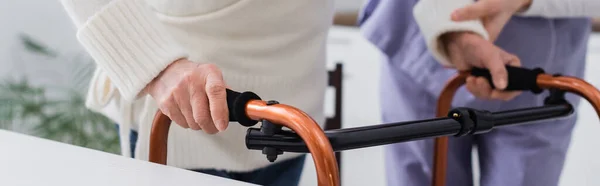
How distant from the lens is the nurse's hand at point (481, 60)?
2.62 feet

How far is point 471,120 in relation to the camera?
0.63 metres

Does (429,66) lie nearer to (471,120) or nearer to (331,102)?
(471,120)

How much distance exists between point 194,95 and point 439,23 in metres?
0.45

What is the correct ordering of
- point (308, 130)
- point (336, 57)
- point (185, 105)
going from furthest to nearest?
1. point (336, 57)
2. point (185, 105)
3. point (308, 130)

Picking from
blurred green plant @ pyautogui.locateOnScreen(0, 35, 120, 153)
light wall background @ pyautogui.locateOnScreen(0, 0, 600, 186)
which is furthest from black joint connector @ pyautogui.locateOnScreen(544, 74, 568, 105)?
blurred green plant @ pyautogui.locateOnScreen(0, 35, 120, 153)

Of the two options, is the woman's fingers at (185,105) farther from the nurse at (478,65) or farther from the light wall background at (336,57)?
the light wall background at (336,57)

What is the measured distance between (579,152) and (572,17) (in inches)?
31.8

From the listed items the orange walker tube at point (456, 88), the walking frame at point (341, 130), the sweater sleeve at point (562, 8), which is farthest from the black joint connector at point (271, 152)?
the sweater sleeve at point (562, 8)

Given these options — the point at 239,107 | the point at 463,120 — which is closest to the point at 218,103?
the point at 239,107

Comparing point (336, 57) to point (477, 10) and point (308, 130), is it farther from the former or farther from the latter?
point (308, 130)

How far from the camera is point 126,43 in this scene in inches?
24.0

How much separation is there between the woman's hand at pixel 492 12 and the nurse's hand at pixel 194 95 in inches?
16.7

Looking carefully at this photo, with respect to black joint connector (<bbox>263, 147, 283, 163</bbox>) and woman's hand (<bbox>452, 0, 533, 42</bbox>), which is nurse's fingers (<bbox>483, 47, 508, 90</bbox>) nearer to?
woman's hand (<bbox>452, 0, 533, 42</bbox>)

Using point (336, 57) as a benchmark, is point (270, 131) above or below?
above
